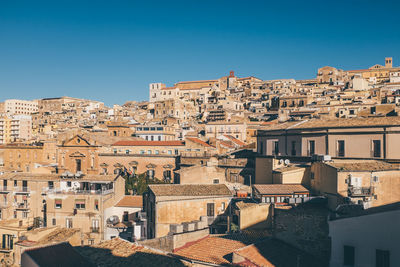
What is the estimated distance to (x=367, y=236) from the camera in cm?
1727

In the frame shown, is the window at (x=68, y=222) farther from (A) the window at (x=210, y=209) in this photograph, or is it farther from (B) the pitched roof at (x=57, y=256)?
(B) the pitched roof at (x=57, y=256)

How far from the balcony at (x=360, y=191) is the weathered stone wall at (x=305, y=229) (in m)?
1.92

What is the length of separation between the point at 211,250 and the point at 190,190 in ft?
27.5

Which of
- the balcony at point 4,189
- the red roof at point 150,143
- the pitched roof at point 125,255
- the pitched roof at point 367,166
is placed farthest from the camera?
the red roof at point 150,143

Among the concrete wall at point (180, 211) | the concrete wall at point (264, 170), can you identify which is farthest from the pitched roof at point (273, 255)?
the concrete wall at point (264, 170)

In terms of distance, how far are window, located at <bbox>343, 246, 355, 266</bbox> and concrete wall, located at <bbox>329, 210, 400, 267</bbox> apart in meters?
0.14

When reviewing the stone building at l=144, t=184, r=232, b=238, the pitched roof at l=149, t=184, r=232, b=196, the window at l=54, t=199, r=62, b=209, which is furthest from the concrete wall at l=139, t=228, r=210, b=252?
the window at l=54, t=199, r=62, b=209

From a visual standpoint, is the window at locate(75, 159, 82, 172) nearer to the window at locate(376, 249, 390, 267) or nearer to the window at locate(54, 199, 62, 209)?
the window at locate(54, 199, 62, 209)

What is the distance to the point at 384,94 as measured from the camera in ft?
289

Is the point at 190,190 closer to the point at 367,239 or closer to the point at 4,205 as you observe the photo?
the point at 367,239

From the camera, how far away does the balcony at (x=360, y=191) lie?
2293 cm

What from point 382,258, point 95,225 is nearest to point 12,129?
point 95,225

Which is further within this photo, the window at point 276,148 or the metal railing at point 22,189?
the metal railing at point 22,189

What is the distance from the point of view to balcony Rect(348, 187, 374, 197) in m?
22.9
